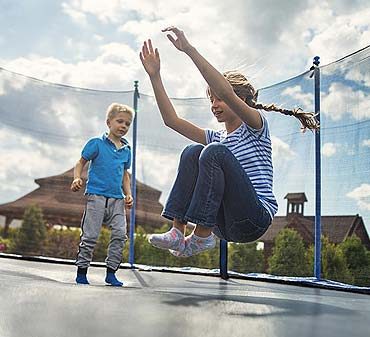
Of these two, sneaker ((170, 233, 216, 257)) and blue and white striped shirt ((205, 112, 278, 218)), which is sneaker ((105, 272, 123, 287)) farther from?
blue and white striped shirt ((205, 112, 278, 218))

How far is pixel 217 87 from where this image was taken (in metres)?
1.27

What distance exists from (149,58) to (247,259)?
95.9 inches

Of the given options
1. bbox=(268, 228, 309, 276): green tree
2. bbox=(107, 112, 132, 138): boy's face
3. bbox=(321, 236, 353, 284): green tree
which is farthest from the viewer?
bbox=(268, 228, 309, 276): green tree

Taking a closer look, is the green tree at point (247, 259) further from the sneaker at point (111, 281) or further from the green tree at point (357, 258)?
the sneaker at point (111, 281)

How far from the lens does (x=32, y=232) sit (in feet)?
14.0

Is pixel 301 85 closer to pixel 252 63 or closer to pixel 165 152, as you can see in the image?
pixel 165 152

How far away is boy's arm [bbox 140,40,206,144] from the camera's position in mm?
1503

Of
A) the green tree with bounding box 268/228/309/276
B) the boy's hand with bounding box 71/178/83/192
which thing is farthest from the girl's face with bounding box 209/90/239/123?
the green tree with bounding box 268/228/309/276

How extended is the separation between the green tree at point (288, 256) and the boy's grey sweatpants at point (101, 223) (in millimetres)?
1495

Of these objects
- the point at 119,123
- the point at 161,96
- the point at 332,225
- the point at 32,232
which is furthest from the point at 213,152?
the point at 32,232

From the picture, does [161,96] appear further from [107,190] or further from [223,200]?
[107,190]

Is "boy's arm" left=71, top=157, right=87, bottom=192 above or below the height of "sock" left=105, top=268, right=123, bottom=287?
above

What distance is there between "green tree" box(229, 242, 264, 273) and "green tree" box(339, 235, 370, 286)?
2.26ft

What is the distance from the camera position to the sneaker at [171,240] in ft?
4.30
